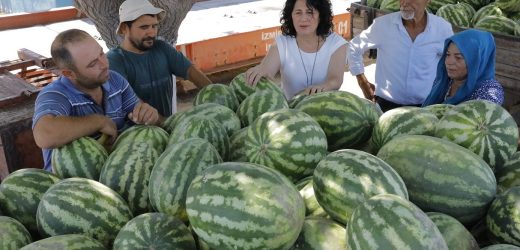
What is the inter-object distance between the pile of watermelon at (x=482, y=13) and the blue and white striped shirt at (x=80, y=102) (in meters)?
3.84

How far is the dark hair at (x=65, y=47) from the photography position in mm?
2904

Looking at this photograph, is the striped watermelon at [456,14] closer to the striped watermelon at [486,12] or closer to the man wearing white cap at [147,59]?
the striped watermelon at [486,12]

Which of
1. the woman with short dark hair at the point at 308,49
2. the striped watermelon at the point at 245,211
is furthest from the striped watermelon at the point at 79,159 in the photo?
the woman with short dark hair at the point at 308,49

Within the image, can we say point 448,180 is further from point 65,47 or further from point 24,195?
point 65,47

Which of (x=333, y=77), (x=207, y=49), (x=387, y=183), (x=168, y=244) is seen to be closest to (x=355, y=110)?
(x=387, y=183)

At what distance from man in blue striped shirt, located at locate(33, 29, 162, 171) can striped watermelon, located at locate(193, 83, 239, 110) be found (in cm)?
27

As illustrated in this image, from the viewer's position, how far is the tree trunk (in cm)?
417

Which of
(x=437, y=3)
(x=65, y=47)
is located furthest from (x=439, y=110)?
(x=437, y=3)

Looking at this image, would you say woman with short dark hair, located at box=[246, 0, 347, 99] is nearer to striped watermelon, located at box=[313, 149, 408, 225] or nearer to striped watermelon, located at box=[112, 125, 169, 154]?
striped watermelon, located at box=[112, 125, 169, 154]

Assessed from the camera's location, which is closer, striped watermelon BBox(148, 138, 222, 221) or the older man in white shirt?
striped watermelon BBox(148, 138, 222, 221)

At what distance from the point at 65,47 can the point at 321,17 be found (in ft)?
6.24

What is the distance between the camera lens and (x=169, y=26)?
457 cm

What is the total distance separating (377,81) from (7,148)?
3248mm

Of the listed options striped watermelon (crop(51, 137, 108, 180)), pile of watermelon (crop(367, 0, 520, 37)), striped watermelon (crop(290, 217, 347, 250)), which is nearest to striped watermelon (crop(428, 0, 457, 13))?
pile of watermelon (crop(367, 0, 520, 37))
